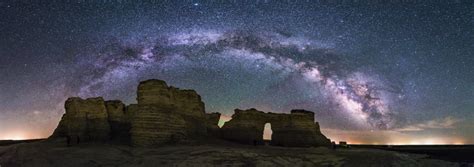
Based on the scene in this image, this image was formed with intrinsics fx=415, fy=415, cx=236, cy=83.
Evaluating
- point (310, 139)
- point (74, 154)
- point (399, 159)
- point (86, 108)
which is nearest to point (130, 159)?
point (74, 154)

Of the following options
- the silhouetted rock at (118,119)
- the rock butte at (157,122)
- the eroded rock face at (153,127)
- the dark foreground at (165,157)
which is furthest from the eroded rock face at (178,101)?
the silhouetted rock at (118,119)

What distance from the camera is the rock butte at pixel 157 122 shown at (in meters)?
33.6

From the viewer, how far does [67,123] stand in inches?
1529

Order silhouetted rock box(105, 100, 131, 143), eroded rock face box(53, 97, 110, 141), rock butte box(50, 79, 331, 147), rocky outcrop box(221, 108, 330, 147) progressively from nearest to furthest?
Result: rock butte box(50, 79, 331, 147) < eroded rock face box(53, 97, 110, 141) < silhouetted rock box(105, 100, 131, 143) < rocky outcrop box(221, 108, 330, 147)

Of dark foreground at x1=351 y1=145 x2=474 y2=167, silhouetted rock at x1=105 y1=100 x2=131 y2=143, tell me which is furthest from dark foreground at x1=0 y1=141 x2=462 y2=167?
dark foreground at x1=351 y1=145 x2=474 y2=167

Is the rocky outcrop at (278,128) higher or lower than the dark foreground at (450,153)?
higher

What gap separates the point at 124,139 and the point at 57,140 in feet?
18.9

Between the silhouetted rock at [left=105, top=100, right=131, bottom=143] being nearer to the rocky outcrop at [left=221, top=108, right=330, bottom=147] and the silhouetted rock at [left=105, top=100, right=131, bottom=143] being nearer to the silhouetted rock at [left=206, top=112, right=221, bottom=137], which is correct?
the silhouetted rock at [left=206, top=112, right=221, bottom=137]

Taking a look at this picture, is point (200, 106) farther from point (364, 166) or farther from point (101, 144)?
point (364, 166)

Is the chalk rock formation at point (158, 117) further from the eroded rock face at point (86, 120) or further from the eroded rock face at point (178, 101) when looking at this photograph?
the eroded rock face at point (86, 120)

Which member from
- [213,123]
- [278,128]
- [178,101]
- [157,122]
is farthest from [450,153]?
[157,122]

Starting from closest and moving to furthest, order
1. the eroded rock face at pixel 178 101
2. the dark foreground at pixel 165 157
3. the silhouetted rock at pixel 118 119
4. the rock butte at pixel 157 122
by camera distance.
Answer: the dark foreground at pixel 165 157, the rock butte at pixel 157 122, the eroded rock face at pixel 178 101, the silhouetted rock at pixel 118 119

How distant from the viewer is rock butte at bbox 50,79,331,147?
33619 millimetres

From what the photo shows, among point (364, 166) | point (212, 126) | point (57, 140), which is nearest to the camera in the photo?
point (364, 166)
